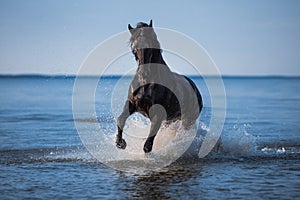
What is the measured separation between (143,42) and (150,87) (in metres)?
0.78

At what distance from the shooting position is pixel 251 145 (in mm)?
10000

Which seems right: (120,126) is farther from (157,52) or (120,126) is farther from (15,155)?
(15,155)

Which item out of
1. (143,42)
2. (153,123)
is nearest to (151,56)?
(143,42)

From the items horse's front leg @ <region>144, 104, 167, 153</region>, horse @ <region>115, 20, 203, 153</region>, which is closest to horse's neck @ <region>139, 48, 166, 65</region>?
horse @ <region>115, 20, 203, 153</region>

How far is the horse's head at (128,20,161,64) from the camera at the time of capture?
7.92 m

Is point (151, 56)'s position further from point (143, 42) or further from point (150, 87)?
point (150, 87)

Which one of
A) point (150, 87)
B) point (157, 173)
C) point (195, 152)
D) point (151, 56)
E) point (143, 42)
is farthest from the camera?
point (195, 152)

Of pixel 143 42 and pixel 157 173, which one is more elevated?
pixel 143 42

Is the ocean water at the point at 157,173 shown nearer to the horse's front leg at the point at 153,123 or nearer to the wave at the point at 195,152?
the wave at the point at 195,152

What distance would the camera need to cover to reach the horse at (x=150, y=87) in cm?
800

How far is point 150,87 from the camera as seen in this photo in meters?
8.27

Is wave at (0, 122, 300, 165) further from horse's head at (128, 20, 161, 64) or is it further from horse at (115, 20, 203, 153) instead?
horse's head at (128, 20, 161, 64)

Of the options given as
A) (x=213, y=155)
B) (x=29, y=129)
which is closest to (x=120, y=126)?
(x=213, y=155)

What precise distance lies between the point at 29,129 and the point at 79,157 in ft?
17.3
